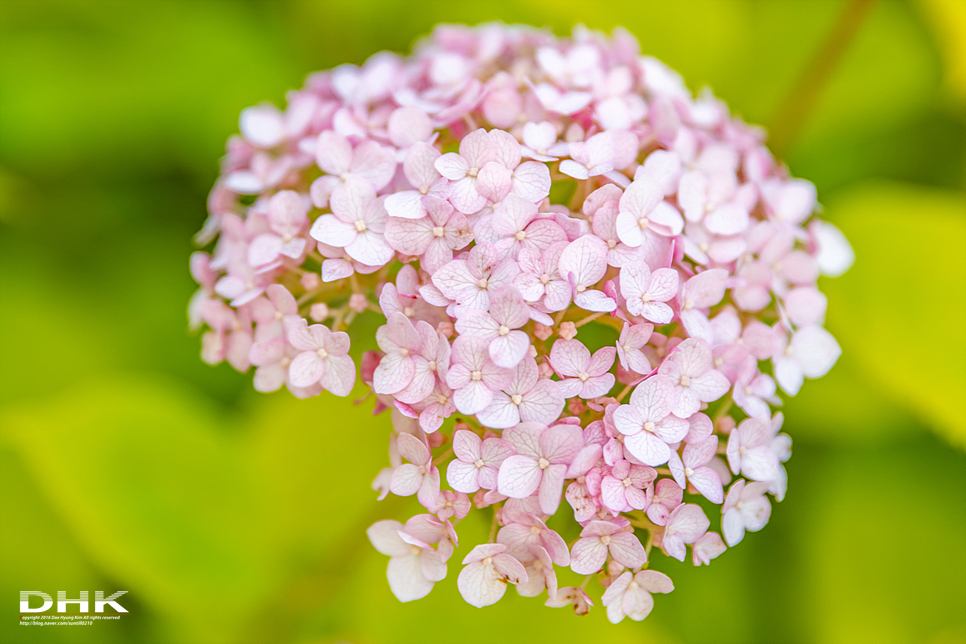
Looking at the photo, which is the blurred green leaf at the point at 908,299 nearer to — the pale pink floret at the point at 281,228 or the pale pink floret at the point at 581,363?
the pale pink floret at the point at 581,363

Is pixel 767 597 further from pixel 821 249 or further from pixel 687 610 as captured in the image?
pixel 821 249

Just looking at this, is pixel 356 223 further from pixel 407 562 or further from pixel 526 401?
pixel 407 562

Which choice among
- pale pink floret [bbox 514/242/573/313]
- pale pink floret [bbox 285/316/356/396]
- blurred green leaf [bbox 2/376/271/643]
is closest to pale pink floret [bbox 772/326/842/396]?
pale pink floret [bbox 514/242/573/313]

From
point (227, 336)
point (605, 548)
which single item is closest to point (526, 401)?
point (605, 548)

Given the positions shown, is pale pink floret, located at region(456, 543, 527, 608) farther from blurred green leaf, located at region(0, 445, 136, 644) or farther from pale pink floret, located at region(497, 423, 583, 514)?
blurred green leaf, located at region(0, 445, 136, 644)

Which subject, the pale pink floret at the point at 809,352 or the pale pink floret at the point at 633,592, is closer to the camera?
the pale pink floret at the point at 633,592

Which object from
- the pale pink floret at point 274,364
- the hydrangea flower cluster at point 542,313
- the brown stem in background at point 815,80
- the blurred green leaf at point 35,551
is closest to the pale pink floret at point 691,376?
the hydrangea flower cluster at point 542,313
